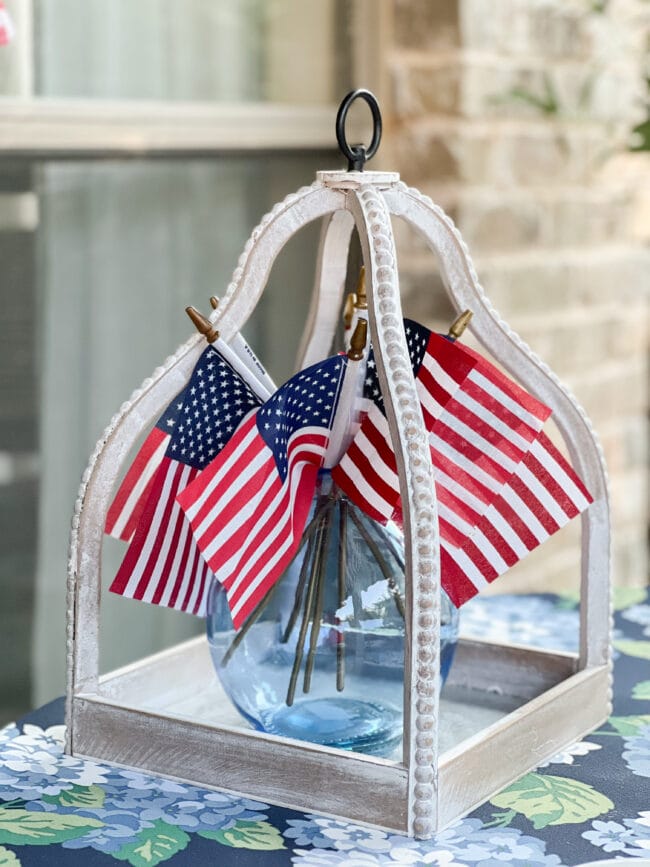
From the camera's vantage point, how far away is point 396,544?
105 centimetres

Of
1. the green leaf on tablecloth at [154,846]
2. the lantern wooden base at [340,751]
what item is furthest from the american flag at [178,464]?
the green leaf on tablecloth at [154,846]

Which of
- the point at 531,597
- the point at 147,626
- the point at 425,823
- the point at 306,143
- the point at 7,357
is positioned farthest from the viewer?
the point at 306,143

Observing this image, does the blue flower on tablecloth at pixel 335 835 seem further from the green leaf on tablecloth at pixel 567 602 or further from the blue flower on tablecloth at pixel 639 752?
the green leaf on tablecloth at pixel 567 602

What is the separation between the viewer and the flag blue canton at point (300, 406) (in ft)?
3.28

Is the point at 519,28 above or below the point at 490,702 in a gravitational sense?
above

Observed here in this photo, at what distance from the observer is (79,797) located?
99cm

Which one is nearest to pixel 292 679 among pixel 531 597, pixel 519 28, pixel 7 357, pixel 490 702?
pixel 490 702

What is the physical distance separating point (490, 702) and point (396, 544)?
0.23m

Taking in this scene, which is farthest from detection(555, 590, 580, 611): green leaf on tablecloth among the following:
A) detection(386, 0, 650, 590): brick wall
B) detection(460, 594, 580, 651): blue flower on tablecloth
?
detection(386, 0, 650, 590): brick wall

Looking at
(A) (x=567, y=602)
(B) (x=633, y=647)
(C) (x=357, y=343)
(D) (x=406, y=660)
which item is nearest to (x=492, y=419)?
(C) (x=357, y=343)

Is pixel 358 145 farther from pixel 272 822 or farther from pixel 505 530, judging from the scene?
pixel 272 822

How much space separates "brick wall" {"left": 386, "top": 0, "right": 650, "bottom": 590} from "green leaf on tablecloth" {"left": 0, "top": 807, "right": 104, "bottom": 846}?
1.54 metres

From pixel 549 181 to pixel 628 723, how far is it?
64.2 inches

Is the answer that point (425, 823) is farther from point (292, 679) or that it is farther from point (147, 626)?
point (147, 626)
